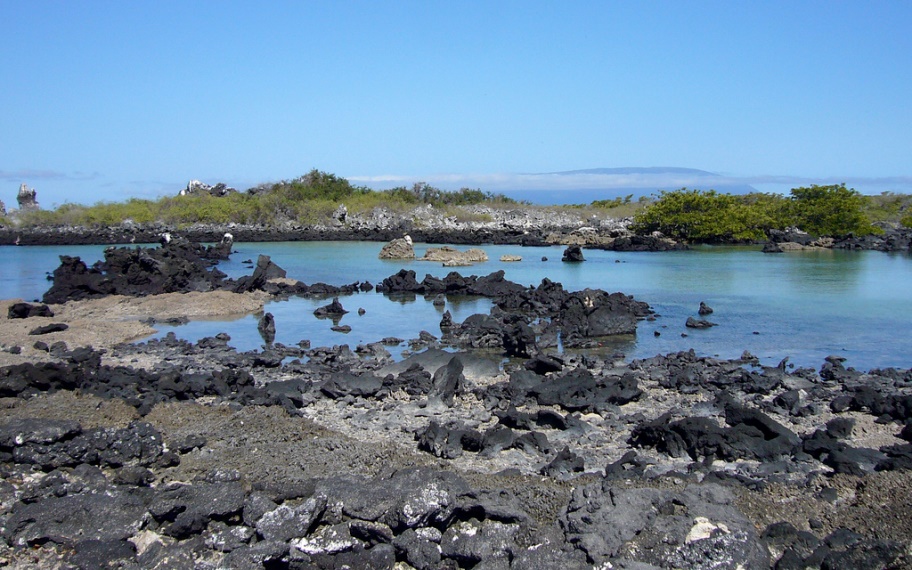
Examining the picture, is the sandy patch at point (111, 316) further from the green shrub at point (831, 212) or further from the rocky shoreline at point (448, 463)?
the green shrub at point (831, 212)

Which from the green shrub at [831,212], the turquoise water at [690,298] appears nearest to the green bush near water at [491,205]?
the green shrub at [831,212]

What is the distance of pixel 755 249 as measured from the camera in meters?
46.4

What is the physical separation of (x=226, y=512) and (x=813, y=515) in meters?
4.43

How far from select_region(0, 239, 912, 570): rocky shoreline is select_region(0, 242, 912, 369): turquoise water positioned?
285 cm

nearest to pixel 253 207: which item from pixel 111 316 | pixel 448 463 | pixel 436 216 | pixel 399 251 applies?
pixel 436 216

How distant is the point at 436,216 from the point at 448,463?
61391mm

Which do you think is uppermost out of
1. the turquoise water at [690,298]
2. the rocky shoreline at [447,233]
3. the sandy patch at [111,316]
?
the rocky shoreline at [447,233]

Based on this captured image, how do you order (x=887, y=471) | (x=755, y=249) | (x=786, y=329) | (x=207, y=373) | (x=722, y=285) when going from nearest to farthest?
(x=887, y=471) → (x=207, y=373) → (x=786, y=329) → (x=722, y=285) → (x=755, y=249)

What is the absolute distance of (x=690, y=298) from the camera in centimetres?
2297

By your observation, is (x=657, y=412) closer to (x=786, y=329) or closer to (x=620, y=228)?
(x=786, y=329)

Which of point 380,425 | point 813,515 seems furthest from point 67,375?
point 813,515

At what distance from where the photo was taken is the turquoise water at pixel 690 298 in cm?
1575

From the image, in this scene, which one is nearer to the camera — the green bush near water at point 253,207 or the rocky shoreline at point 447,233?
the rocky shoreline at point 447,233

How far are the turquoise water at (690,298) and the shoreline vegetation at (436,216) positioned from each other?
7450mm
